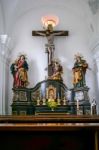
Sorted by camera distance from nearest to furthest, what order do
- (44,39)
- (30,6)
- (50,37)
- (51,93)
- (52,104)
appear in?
(52,104) → (51,93) → (50,37) → (44,39) → (30,6)

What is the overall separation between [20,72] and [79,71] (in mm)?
2298

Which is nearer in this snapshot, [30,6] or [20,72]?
[20,72]

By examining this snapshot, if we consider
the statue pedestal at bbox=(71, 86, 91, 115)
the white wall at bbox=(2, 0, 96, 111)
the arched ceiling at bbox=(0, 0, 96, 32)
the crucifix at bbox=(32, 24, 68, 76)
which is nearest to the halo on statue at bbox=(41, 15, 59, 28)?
the crucifix at bbox=(32, 24, 68, 76)

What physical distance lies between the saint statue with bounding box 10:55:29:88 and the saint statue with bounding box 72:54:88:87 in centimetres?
198

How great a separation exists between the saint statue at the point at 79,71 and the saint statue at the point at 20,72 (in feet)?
6.49

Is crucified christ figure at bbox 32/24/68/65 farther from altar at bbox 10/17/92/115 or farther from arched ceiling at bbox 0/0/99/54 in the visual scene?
arched ceiling at bbox 0/0/99/54

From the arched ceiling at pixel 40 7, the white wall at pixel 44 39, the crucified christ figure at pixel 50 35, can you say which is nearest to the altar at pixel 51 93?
the crucified christ figure at pixel 50 35

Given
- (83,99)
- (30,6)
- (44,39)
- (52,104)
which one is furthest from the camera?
(30,6)

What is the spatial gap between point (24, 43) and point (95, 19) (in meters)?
3.21

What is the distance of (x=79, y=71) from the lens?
11.3 metres

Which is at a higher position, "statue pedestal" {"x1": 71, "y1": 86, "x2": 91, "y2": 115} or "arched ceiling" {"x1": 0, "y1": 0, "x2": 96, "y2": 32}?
"arched ceiling" {"x1": 0, "y1": 0, "x2": 96, "y2": 32}

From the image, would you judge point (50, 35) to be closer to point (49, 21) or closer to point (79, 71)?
point (49, 21)

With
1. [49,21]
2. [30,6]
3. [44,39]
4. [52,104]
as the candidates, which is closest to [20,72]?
[52,104]

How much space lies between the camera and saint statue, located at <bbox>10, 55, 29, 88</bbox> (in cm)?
1128
